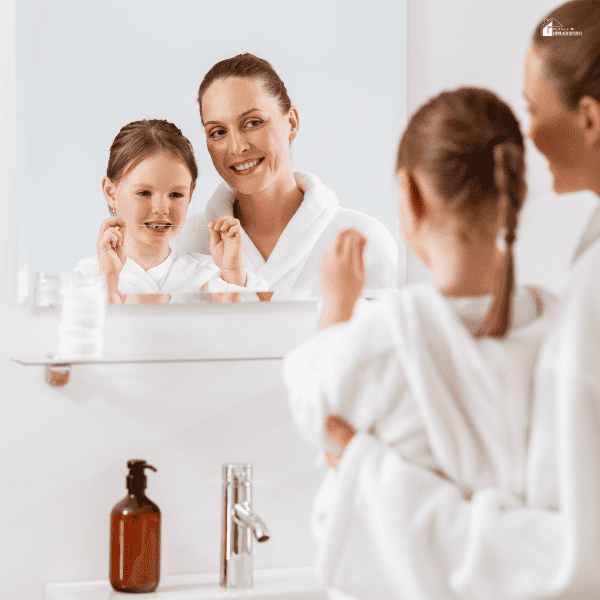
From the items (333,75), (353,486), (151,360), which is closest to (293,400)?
(353,486)

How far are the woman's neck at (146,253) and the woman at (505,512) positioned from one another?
0.59 m

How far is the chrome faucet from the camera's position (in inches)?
42.7

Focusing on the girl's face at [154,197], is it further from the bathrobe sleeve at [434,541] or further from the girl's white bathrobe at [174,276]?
the bathrobe sleeve at [434,541]

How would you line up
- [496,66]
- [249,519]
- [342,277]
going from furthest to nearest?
[496,66], [249,519], [342,277]

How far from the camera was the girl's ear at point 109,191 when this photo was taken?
3.63ft

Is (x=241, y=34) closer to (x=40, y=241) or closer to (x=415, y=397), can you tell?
(x=40, y=241)

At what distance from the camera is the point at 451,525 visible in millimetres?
587

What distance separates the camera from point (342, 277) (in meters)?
0.73

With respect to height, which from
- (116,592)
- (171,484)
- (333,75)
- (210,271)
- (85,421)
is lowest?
(116,592)

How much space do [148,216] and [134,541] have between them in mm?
487

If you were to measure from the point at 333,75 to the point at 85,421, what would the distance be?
2.22 feet

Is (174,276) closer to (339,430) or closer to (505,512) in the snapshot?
(339,430)


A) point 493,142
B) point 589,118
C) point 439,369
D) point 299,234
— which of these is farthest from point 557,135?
Result: point 299,234

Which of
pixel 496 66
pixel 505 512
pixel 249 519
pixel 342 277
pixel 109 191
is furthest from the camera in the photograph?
pixel 496 66
